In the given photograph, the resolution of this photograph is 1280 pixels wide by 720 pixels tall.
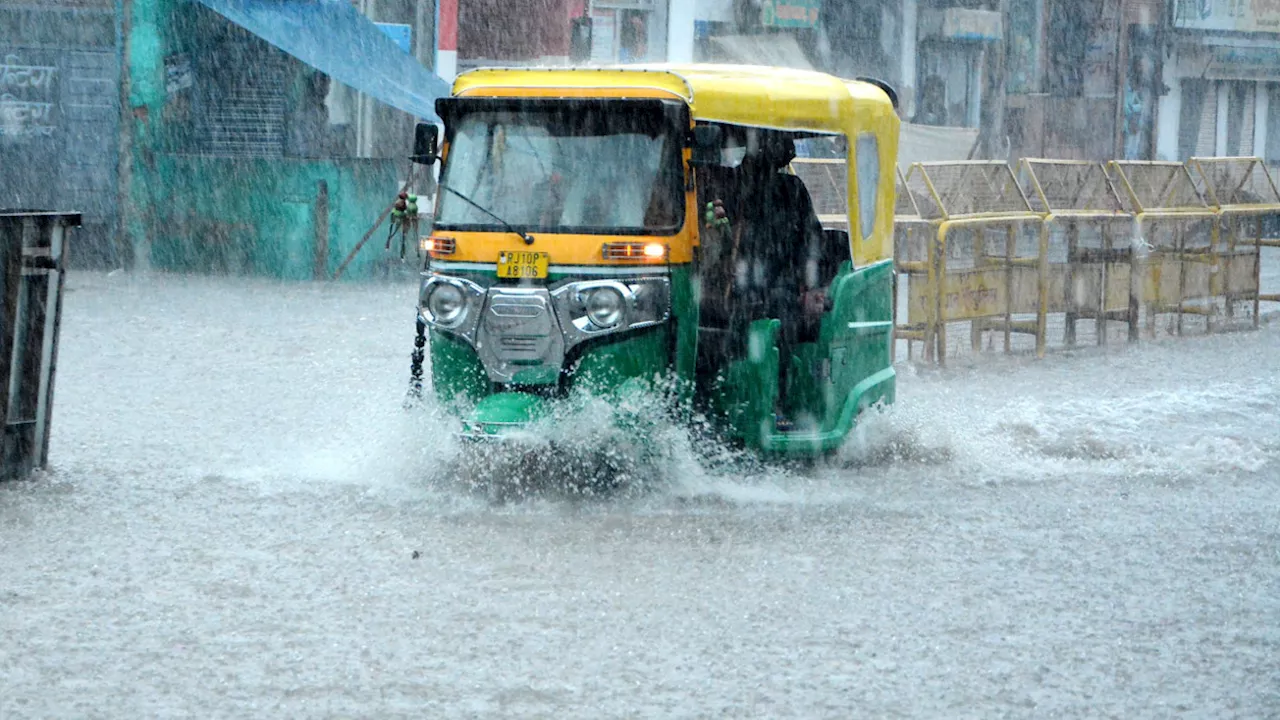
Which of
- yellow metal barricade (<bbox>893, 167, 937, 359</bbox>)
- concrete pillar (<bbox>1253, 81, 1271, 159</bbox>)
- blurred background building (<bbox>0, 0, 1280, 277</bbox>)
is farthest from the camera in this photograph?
concrete pillar (<bbox>1253, 81, 1271, 159</bbox>)

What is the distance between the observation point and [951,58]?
33.5 meters

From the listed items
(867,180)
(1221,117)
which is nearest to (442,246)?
(867,180)

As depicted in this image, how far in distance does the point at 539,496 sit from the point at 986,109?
2719 centimetres

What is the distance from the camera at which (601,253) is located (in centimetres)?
795

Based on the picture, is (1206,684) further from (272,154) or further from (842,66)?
(842,66)

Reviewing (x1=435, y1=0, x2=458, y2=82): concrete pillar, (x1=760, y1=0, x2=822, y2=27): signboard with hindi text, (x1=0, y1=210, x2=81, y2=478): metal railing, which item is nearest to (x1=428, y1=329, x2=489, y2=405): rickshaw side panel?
(x1=0, y1=210, x2=81, y2=478): metal railing

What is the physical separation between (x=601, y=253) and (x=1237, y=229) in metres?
10.6

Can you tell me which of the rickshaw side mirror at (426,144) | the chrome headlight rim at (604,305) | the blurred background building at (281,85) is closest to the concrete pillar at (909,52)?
the blurred background building at (281,85)

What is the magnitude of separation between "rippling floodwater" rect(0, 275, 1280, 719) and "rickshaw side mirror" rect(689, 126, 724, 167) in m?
1.31

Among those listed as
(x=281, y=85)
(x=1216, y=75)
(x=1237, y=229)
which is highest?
(x=1216, y=75)

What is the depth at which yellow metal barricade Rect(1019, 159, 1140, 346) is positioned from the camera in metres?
15.2

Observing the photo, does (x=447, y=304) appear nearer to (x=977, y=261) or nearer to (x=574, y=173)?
(x=574, y=173)

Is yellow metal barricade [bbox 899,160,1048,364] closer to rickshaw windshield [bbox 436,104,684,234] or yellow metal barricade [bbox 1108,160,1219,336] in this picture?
yellow metal barricade [bbox 1108,160,1219,336]

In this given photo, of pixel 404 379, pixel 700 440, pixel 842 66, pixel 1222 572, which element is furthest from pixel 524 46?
pixel 1222 572
